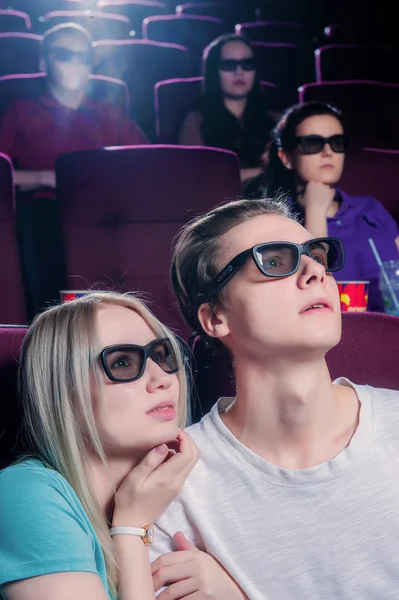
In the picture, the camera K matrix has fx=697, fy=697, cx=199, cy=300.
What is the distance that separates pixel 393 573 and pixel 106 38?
5.55 ft

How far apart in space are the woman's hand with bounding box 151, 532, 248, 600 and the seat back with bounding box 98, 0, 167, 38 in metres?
1.67

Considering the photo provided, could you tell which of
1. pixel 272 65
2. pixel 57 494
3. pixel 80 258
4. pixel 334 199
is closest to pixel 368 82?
pixel 272 65

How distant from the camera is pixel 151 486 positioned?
0.64 meters

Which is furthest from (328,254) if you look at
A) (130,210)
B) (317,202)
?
(317,202)

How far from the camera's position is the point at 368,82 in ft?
6.64

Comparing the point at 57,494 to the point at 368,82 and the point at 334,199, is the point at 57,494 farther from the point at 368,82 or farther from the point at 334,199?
the point at 368,82

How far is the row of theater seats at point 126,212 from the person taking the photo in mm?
1292

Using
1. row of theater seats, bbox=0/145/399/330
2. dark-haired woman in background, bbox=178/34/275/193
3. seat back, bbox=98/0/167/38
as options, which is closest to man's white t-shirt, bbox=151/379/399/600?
row of theater seats, bbox=0/145/399/330

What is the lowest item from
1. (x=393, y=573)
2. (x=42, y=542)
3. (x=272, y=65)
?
(x=393, y=573)

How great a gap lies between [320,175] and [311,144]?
0.22ft

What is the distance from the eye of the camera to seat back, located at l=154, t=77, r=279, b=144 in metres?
1.96

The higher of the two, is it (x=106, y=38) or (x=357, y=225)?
(x=106, y=38)

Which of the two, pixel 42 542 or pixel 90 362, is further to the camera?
pixel 90 362

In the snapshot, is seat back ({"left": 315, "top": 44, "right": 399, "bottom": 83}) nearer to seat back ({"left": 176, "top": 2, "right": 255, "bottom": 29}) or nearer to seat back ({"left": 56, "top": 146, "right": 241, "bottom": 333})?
seat back ({"left": 176, "top": 2, "right": 255, "bottom": 29})
